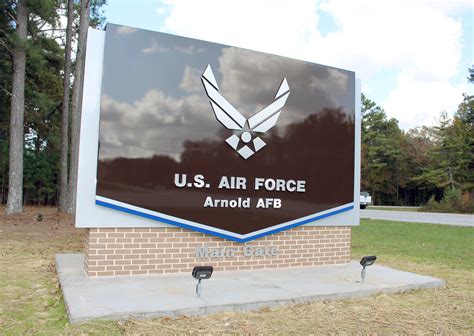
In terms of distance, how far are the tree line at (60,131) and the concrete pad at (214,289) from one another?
2637mm

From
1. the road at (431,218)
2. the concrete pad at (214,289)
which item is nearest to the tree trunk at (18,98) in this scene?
the concrete pad at (214,289)

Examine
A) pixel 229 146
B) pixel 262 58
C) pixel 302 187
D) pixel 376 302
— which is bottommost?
pixel 376 302

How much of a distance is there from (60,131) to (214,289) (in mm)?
23590

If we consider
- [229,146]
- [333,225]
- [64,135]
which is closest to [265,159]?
[229,146]

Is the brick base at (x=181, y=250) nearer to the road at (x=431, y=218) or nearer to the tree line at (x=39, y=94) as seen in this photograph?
the tree line at (x=39, y=94)

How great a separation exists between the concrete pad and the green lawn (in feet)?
9.45

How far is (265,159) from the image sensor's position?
7.00m

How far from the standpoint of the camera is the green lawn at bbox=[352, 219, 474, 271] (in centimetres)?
966

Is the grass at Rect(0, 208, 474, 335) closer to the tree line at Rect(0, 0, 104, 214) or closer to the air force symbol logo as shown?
the air force symbol logo

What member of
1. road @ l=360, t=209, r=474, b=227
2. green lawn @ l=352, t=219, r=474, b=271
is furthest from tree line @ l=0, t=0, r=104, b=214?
road @ l=360, t=209, r=474, b=227

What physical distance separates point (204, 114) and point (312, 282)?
283 cm

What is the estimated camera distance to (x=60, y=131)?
26578 millimetres

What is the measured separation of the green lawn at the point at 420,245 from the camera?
9664 millimetres

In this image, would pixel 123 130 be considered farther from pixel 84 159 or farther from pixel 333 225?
pixel 333 225
